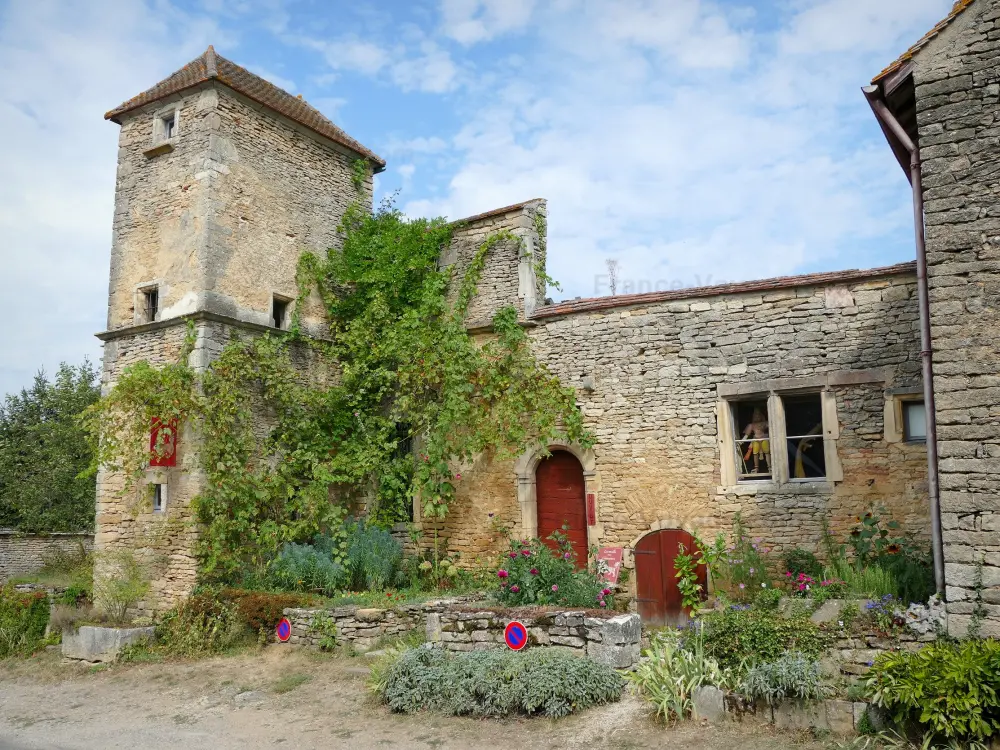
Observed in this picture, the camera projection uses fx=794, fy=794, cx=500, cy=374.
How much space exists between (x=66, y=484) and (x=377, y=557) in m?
12.0

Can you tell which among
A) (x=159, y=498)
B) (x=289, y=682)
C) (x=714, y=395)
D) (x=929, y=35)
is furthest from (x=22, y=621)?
(x=929, y=35)

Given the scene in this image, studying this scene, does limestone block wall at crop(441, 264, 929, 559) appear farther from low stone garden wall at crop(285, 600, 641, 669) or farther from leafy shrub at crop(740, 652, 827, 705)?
leafy shrub at crop(740, 652, 827, 705)

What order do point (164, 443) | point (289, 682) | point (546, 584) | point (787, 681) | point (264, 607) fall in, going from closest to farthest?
1. point (787, 681)
2. point (289, 682)
3. point (546, 584)
4. point (264, 607)
5. point (164, 443)

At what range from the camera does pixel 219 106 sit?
11398mm

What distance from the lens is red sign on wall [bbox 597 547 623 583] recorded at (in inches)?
394

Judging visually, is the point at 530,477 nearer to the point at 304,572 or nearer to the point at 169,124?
the point at 304,572

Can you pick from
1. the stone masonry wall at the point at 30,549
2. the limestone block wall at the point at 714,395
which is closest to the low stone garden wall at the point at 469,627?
the limestone block wall at the point at 714,395

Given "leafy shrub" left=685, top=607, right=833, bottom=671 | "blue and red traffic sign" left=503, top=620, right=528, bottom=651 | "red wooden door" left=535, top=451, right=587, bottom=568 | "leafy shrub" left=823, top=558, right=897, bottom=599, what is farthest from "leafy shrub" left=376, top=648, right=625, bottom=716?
"red wooden door" left=535, top=451, right=587, bottom=568

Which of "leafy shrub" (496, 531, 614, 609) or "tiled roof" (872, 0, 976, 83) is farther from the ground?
"tiled roof" (872, 0, 976, 83)

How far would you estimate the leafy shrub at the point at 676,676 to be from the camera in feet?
20.6

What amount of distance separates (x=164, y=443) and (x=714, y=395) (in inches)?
286

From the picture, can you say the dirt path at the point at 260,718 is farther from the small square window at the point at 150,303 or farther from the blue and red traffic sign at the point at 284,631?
the small square window at the point at 150,303

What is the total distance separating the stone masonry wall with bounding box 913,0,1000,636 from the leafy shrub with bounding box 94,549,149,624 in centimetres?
948

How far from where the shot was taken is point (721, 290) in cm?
987
